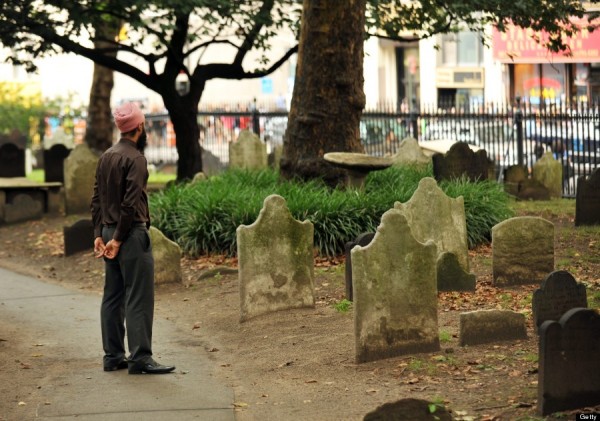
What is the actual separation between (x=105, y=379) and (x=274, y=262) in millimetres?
2448

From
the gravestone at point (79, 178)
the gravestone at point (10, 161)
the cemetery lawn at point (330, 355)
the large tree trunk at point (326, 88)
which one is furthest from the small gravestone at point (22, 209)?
the large tree trunk at point (326, 88)

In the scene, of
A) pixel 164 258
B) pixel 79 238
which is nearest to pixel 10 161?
pixel 79 238

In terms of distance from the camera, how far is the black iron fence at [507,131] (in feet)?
72.8

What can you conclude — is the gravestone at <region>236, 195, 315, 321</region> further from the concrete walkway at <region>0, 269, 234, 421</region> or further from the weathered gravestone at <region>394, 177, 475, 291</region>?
the weathered gravestone at <region>394, 177, 475, 291</region>

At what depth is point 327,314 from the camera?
1079 centimetres

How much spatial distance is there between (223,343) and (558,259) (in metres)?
4.54

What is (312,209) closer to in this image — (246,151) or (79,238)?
(79,238)

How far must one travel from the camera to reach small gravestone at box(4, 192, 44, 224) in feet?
65.4

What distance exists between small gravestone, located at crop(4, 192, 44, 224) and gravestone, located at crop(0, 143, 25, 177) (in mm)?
1233

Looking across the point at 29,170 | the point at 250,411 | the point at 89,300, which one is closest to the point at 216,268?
the point at 89,300

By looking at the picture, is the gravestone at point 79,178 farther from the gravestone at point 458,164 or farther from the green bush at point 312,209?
the gravestone at point 458,164

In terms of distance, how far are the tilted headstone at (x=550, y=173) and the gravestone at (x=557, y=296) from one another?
12.3m

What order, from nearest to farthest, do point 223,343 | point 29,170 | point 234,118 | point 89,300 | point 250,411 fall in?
1. point 250,411
2. point 223,343
3. point 89,300
4. point 234,118
5. point 29,170

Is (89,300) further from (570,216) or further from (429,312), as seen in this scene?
(570,216)
